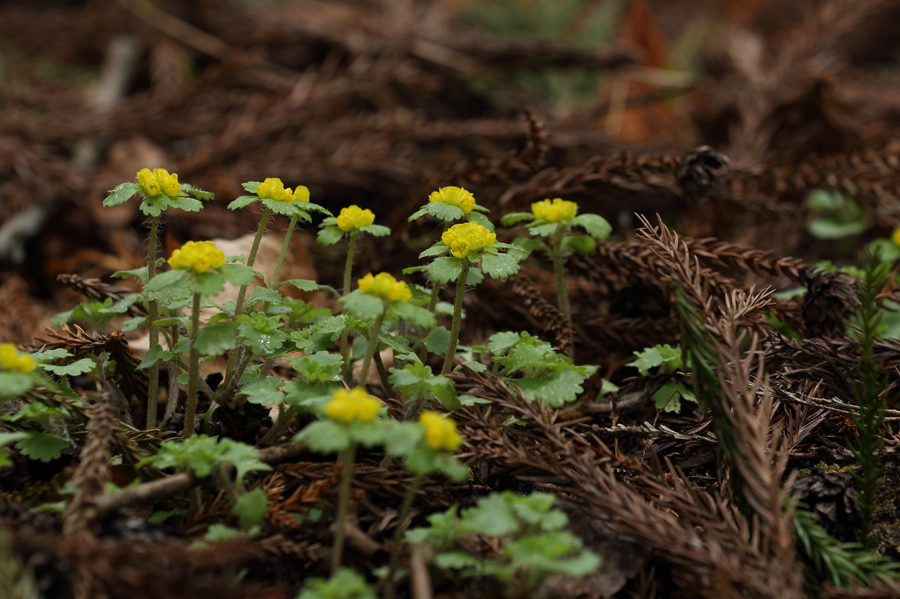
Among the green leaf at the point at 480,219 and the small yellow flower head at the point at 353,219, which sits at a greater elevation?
the green leaf at the point at 480,219

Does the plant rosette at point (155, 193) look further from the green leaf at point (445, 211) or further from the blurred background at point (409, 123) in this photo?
the blurred background at point (409, 123)

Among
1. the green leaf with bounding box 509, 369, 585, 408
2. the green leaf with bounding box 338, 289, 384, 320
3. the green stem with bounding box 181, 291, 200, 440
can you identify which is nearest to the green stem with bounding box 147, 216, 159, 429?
the green stem with bounding box 181, 291, 200, 440

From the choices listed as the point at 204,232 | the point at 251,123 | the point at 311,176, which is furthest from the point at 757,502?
the point at 251,123

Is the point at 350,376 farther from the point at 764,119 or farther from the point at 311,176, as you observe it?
the point at 764,119

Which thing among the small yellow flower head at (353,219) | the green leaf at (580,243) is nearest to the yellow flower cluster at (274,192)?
the small yellow flower head at (353,219)

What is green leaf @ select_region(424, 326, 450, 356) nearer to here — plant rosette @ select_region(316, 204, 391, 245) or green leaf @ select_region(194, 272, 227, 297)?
plant rosette @ select_region(316, 204, 391, 245)
